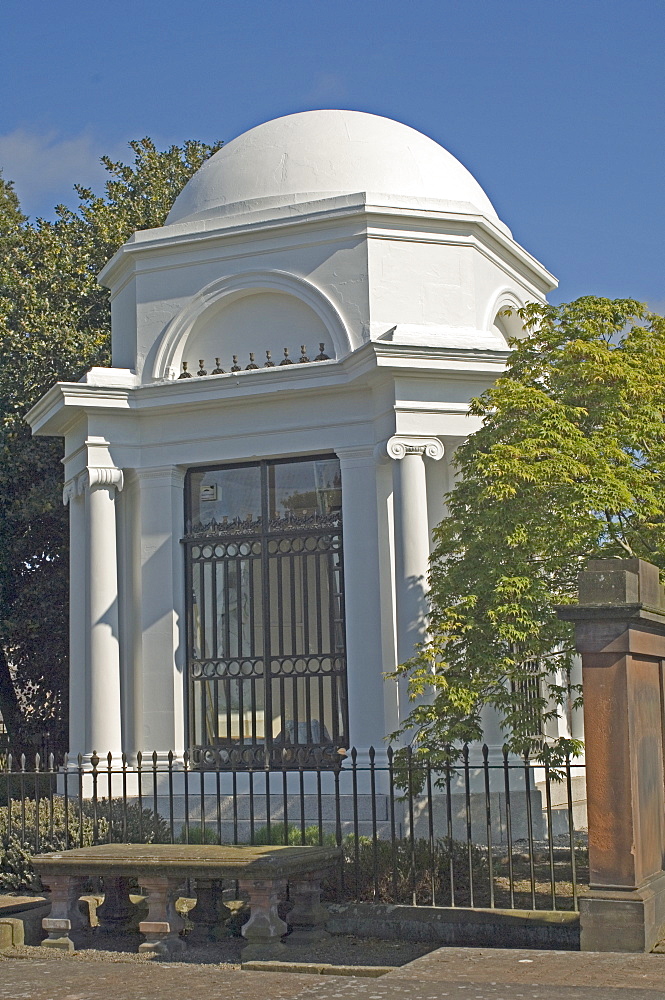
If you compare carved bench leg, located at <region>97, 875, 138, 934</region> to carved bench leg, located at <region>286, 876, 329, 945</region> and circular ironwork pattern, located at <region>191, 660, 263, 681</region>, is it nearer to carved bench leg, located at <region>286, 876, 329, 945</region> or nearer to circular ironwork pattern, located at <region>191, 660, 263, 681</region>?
carved bench leg, located at <region>286, 876, 329, 945</region>

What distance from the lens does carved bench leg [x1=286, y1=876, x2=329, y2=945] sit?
9531 millimetres

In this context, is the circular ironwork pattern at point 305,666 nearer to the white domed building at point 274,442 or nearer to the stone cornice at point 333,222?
the white domed building at point 274,442

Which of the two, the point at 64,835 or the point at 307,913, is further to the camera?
the point at 64,835

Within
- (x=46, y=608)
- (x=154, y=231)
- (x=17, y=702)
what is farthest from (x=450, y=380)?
(x=17, y=702)

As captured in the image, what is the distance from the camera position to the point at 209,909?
1011cm

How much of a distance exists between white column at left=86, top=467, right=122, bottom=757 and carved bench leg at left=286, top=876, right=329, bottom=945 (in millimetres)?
5253

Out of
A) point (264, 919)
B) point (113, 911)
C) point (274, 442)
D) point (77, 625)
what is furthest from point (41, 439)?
point (264, 919)

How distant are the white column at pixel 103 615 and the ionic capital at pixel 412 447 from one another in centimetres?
350

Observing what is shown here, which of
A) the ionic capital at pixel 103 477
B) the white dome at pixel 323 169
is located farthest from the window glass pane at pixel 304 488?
the white dome at pixel 323 169

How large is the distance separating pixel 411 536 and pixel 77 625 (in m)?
4.72

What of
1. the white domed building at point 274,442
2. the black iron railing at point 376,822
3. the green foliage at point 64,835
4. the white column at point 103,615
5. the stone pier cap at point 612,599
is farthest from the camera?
the white column at point 103,615

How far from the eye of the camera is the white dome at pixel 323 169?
15273 millimetres

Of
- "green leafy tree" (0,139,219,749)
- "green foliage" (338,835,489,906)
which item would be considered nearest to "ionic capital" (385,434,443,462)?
"green foliage" (338,835,489,906)

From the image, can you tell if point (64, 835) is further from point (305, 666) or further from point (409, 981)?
point (409, 981)
